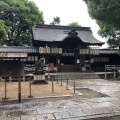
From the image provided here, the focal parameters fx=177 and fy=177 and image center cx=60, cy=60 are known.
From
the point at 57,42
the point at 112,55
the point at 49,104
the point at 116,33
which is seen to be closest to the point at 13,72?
the point at 49,104

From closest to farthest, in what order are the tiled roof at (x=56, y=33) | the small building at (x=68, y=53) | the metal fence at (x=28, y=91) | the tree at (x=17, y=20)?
the metal fence at (x=28, y=91) < the small building at (x=68, y=53) < the tiled roof at (x=56, y=33) < the tree at (x=17, y=20)

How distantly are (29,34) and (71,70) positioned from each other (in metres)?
14.4

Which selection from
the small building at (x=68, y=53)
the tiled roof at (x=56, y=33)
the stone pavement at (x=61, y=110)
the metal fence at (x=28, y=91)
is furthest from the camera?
the tiled roof at (x=56, y=33)

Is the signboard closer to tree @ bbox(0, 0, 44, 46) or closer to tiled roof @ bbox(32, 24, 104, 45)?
tiled roof @ bbox(32, 24, 104, 45)

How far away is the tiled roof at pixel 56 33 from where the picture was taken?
27.0 meters

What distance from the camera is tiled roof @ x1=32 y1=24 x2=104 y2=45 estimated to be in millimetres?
26969

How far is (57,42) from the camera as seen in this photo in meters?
25.6

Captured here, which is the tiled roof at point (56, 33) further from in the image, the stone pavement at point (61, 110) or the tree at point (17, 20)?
the stone pavement at point (61, 110)

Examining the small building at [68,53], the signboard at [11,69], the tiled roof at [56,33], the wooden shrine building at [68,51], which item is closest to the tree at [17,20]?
the tiled roof at [56,33]

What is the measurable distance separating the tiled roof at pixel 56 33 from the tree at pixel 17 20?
579 centimetres

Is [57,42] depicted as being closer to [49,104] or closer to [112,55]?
[112,55]

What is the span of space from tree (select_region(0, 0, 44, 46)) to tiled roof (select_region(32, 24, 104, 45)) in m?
5.79

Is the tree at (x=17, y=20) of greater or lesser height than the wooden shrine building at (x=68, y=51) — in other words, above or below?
above

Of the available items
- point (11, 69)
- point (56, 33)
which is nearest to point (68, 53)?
point (56, 33)
